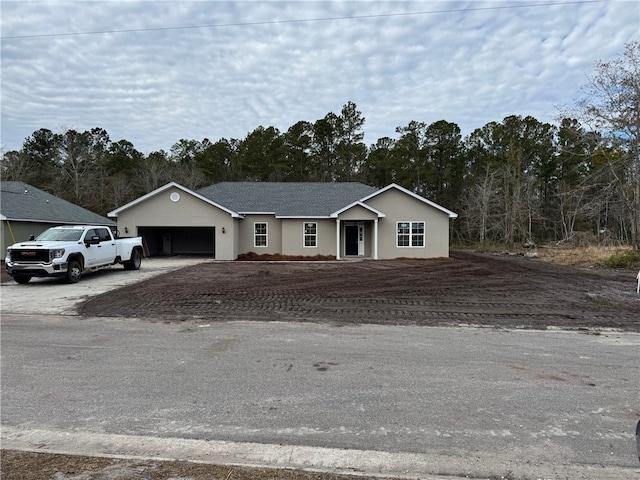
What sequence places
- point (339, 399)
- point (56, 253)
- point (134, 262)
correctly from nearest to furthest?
point (339, 399) → point (56, 253) → point (134, 262)

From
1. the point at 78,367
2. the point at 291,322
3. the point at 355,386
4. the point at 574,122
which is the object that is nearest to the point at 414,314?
the point at 291,322

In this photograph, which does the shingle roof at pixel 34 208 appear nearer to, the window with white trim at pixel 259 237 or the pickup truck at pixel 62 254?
the pickup truck at pixel 62 254

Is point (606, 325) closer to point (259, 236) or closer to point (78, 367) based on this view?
point (78, 367)

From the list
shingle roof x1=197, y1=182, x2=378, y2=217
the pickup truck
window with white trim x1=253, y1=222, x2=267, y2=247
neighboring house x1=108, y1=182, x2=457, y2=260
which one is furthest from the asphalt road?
shingle roof x1=197, y1=182, x2=378, y2=217

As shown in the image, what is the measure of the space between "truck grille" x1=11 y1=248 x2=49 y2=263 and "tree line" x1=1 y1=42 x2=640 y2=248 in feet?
112

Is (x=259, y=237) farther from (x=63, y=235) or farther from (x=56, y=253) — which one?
(x=56, y=253)

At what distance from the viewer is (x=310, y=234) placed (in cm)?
2548

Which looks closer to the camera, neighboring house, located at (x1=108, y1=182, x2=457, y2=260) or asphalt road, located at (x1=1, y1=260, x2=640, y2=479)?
asphalt road, located at (x1=1, y1=260, x2=640, y2=479)

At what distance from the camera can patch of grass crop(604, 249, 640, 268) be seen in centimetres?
2180

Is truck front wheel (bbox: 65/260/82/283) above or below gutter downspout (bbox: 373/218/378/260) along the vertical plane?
below

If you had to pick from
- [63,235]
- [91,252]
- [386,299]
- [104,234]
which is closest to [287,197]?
[104,234]

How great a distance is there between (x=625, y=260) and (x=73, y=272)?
26414mm

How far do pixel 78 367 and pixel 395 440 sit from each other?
14.6ft

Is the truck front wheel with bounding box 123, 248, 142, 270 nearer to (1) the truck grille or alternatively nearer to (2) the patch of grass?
(1) the truck grille
